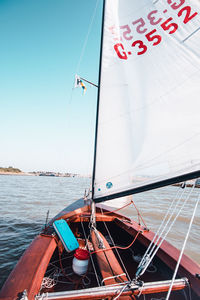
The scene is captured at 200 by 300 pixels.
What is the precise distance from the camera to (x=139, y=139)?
2389 mm

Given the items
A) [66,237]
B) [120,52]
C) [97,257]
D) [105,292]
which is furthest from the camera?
[120,52]

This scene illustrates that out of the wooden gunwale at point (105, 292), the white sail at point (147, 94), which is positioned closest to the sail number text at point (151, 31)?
the white sail at point (147, 94)

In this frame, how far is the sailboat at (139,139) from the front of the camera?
1836mm

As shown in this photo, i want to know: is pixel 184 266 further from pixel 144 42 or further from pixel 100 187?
pixel 144 42

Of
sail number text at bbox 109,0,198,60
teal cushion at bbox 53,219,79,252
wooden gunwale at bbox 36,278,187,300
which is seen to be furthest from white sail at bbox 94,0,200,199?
wooden gunwale at bbox 36,278,187,300

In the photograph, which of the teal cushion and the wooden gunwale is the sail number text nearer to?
the wooden gunwale

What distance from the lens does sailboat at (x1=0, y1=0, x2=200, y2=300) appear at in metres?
1.84

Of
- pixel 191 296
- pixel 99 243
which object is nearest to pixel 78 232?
pixel 99 243

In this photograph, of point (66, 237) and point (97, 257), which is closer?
point (97, 257)

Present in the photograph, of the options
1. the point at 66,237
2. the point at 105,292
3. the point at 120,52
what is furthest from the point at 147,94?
the point at 66,237

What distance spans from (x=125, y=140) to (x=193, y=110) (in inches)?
42.0

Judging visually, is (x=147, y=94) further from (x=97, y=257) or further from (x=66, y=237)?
(x=66, y=237)

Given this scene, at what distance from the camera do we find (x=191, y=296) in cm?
167

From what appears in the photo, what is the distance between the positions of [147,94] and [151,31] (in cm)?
109
